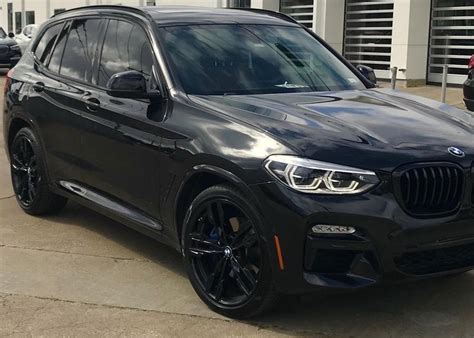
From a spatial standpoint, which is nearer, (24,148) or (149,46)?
(149,46)

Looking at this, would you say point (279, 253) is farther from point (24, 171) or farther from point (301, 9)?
point (301, 9)

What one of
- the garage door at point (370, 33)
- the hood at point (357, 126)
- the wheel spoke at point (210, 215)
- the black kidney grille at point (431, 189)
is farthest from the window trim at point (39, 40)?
the garage door at point (370, 33)

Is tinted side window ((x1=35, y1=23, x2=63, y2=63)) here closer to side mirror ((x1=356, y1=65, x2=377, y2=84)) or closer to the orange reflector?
side mirror ((x1=356, y1=65, x2=377, y2=84))

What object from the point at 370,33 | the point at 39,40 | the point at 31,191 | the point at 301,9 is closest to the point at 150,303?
the point at 31,191

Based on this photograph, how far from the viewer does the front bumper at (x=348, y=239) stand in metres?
3.49

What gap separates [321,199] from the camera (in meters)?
3.50

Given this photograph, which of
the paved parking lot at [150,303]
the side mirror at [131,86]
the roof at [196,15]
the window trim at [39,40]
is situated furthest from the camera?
the window trim at [39,40]

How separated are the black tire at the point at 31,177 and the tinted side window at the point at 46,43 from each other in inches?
27.0

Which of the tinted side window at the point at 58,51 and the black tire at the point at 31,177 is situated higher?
the tinted side window at the point at 58,51

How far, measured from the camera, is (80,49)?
5.57 m

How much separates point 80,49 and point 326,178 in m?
2.89

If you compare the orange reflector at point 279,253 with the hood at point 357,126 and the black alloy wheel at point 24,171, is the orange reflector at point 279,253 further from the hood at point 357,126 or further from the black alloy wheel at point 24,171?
the black alloy wheel at point 24,171

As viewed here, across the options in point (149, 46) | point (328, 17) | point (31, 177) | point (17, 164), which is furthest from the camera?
point (328, 17)

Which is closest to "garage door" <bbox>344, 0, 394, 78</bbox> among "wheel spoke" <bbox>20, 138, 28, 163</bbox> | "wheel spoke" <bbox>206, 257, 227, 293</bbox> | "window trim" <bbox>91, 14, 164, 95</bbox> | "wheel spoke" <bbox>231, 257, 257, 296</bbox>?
"wheel spoke" <bbox>20, 138, 28, 163</bbox>
